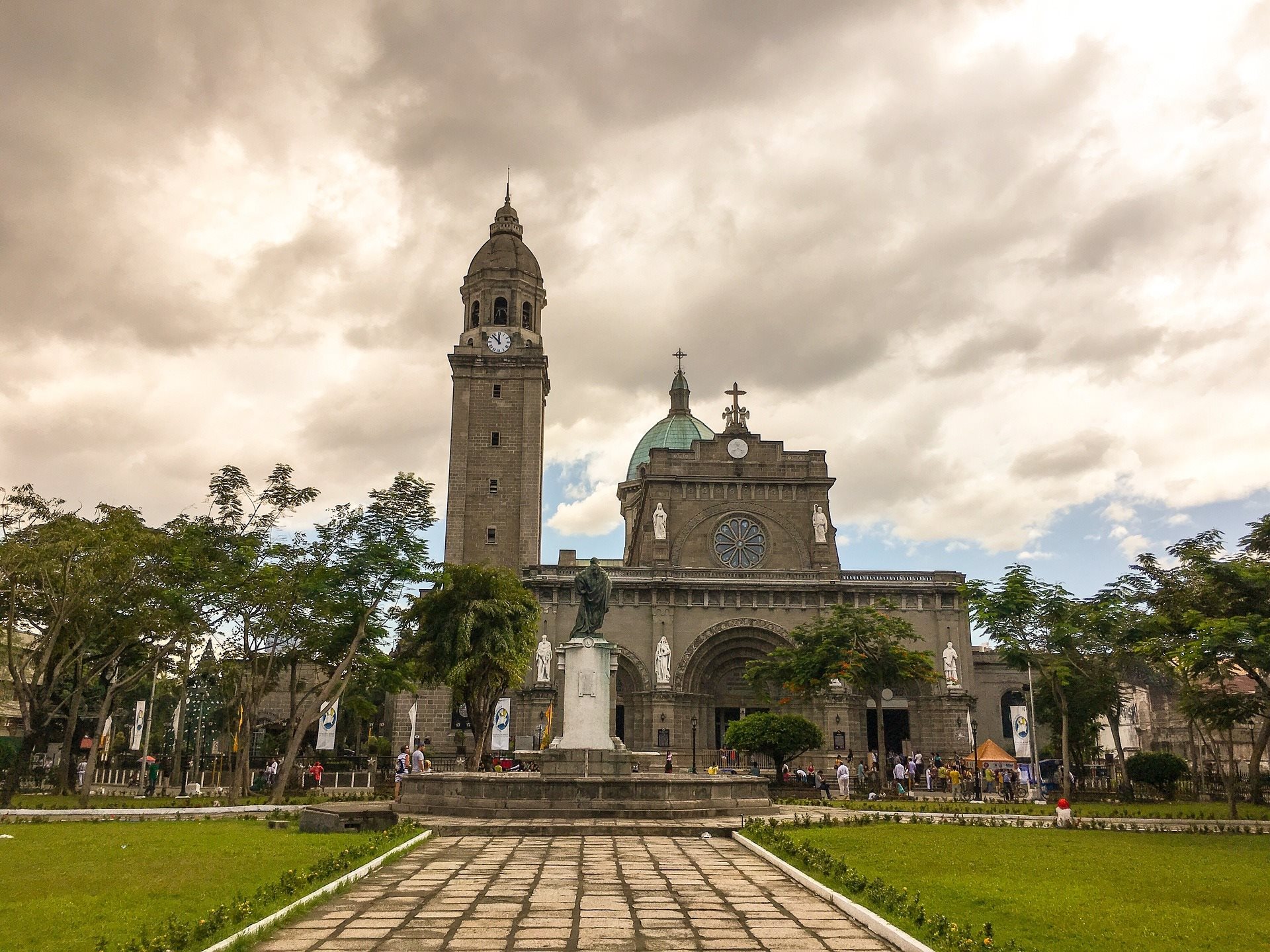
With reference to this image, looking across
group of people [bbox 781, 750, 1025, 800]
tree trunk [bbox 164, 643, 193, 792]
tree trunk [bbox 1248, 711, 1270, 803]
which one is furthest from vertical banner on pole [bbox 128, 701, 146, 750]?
tree trunk [bbox 1248, 711, 1270, 803]

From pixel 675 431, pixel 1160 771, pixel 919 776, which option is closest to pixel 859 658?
pixel 1160 771

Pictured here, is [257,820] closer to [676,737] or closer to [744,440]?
[676,737]

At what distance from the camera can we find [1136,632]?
96.0ft

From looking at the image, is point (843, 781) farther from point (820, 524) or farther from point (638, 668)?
point (820, 524)

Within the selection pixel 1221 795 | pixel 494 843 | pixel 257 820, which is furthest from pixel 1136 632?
pixel 257 820

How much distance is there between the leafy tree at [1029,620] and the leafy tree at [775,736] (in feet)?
24.1

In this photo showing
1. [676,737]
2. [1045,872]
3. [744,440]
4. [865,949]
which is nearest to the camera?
[865,949]

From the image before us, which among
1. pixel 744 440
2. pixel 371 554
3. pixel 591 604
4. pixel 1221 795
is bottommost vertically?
pixel 1221 795

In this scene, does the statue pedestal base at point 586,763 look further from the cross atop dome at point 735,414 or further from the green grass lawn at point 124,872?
the cross atop dome at point 735,414

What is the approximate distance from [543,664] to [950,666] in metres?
19.4

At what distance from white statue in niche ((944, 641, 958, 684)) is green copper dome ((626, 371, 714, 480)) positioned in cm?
2312

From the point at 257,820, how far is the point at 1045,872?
14.5m

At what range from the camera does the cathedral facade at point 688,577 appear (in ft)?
151

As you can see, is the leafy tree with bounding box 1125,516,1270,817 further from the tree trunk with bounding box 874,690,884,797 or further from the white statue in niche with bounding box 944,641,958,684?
the white statue in niche with bounding box 944,641,958,684
